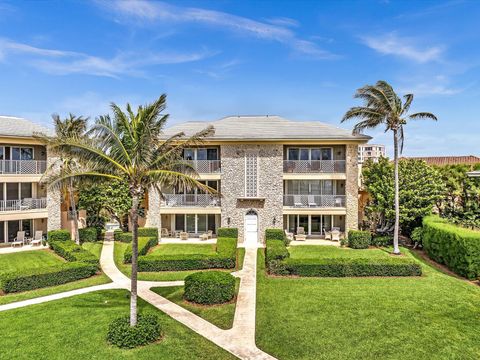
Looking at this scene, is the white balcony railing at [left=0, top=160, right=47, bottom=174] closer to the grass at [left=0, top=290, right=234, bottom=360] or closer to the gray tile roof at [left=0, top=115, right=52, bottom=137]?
the gray tile roof at [left=0, top=115, right=52, bottom=137]

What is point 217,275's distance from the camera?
48.1 feet

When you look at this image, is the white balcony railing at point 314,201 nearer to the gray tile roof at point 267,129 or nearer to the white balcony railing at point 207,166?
the gray tile roof at point 267,129

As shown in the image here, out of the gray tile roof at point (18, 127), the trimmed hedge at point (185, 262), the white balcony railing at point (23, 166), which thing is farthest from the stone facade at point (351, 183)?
the gray tile roof at point (18, 127)

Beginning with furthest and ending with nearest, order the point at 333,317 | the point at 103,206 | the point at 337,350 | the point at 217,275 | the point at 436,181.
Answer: the point at 103,206 → the point at 436,181 → the point at 217,275 → the point at 333,317 → the point at 337,350

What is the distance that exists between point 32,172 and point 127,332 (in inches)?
782

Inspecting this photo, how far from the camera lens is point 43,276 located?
16.1m

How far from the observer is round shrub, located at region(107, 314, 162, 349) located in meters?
Answer: 10.4

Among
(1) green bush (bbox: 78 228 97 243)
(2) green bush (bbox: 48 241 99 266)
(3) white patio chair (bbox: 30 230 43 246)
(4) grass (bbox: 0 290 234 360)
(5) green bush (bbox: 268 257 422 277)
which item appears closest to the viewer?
(4) grass (bbox: 0 290 234 360)

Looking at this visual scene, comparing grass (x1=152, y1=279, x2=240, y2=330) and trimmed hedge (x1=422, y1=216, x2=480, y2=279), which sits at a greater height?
trimmed hedge (x1=422, y1=216, x2=480, y2=279)

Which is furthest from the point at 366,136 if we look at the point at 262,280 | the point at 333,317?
the point at 333,317

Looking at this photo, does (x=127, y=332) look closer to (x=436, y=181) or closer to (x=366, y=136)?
(x=366, y=136)

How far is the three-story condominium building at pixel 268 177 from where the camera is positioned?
26016mm

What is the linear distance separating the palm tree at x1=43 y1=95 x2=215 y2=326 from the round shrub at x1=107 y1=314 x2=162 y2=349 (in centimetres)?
33

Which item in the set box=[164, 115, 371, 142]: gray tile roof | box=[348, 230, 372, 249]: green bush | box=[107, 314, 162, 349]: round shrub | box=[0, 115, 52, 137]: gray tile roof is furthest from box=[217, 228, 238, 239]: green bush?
box=[0, 115, 52, 137]: gray tile roof
